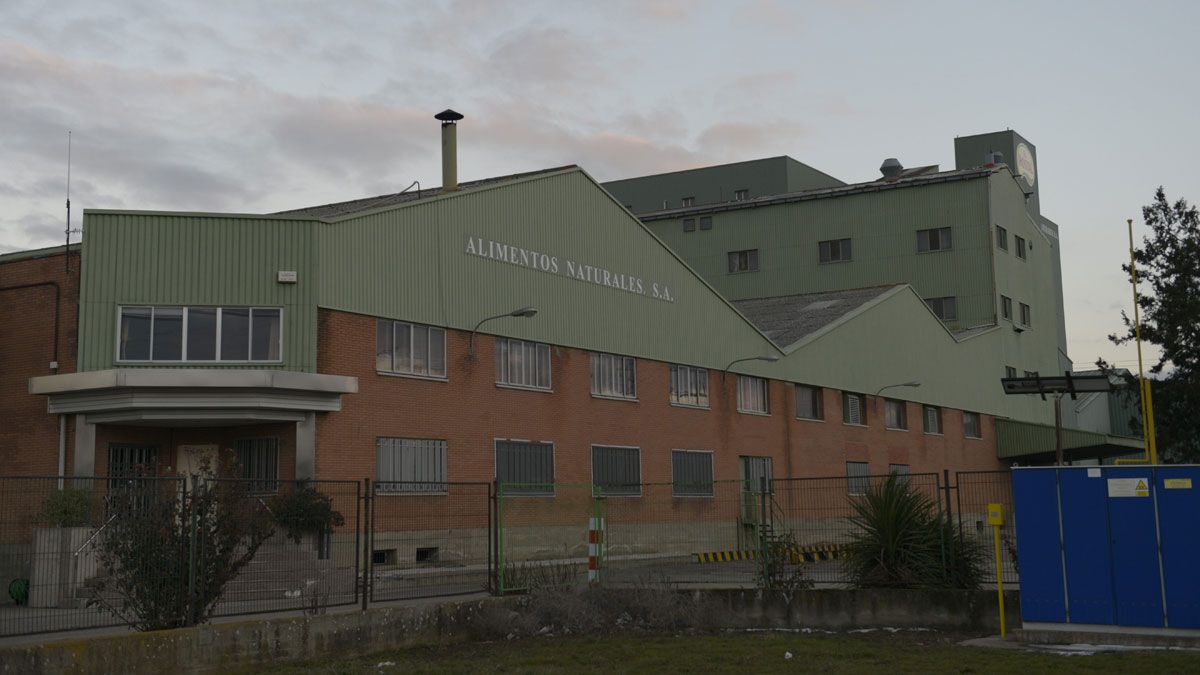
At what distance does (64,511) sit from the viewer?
15.5 m

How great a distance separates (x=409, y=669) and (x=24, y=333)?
711 inches

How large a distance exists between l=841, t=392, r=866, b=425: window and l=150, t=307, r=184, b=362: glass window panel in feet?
98.9

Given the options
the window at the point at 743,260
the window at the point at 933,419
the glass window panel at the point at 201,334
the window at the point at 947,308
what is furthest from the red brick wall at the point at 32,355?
the window at the point at 947,308

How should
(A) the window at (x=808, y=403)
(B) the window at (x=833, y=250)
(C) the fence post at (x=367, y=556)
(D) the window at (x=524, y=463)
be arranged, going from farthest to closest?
1. (B) the window at (x=833, y=250)
2. (A) the window at (x=808, y=403)
3. (D) the window at (x=524, y=463)
4. (C) the fence post at (x=367, y=556)

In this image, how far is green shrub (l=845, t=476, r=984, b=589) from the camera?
814 inches

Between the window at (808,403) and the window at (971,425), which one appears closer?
the window at (808,403)

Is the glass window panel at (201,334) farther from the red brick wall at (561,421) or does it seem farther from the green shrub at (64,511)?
the green shrub at (64,511)

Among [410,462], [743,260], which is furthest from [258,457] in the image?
[743,260]

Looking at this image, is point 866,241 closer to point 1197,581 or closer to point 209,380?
point 209,380

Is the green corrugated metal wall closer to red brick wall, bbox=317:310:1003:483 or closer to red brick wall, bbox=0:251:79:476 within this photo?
red brick wall, bbox=0:251:79:476

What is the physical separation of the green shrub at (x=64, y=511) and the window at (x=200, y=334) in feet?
34.9

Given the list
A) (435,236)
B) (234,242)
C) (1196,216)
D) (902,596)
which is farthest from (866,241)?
(902,596)

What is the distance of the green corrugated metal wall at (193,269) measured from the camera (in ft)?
92.5

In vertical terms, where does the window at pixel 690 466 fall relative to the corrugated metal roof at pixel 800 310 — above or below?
below
